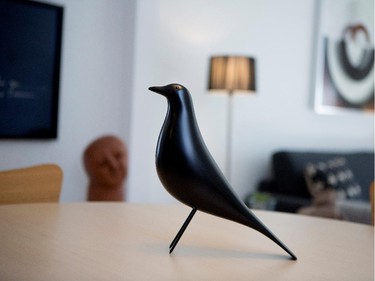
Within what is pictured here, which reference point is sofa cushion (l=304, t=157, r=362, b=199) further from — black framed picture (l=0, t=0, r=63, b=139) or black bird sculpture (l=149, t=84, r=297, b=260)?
black bird sculpture (l=149, t=84, r=297, b=260)

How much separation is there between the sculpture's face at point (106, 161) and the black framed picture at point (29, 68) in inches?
22.2

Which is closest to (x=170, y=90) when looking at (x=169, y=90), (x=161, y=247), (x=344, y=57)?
(x=169, y=90)

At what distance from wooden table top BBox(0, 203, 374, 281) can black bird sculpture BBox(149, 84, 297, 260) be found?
0.23 ft

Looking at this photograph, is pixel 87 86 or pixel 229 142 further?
pixel 229 142

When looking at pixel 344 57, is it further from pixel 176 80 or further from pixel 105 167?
pixel 105 167

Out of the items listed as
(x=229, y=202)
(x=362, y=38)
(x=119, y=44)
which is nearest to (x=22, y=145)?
(x=119, y=44)

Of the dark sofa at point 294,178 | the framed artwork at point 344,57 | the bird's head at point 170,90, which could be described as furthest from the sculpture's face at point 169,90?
the framed artwork at point 344,57

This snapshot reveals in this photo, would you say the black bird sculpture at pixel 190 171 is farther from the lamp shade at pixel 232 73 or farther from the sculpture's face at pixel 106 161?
the lamp shade at pixel 232 73

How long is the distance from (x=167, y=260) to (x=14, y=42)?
2.31 meters

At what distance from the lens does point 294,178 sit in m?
4.04

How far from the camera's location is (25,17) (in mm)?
2979

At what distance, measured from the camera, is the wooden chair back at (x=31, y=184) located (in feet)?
5.15

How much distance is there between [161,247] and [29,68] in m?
2.21

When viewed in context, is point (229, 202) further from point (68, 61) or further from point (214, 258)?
point (68, 61)
